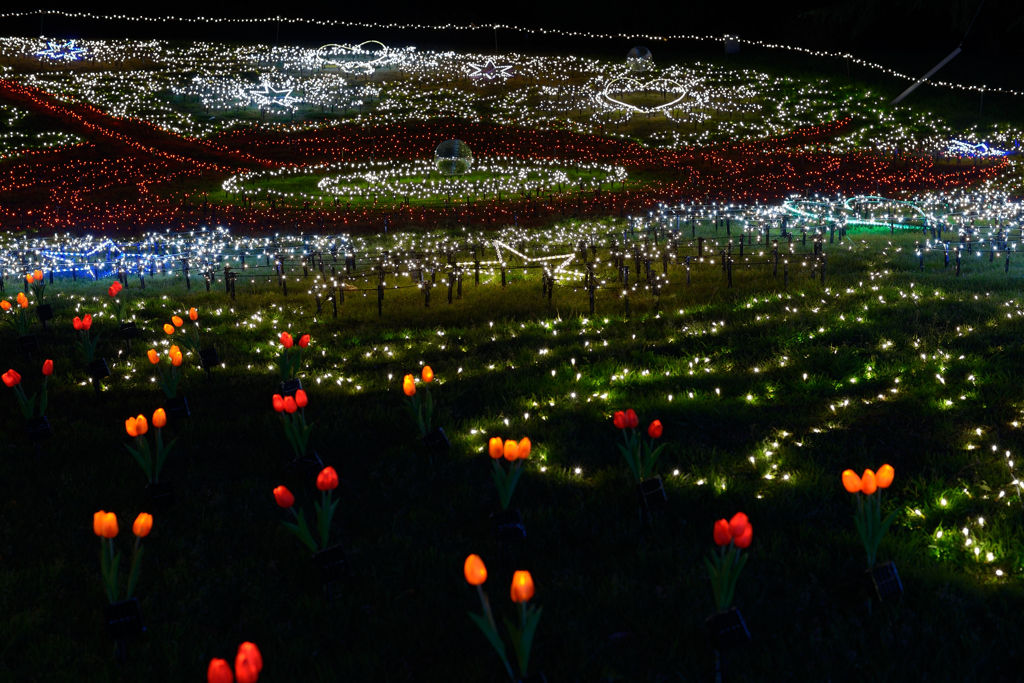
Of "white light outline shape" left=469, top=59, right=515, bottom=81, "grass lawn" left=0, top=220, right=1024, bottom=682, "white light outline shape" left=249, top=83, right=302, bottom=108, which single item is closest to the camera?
"grass lawn" left=0, top=220, right=1024, bottom=682

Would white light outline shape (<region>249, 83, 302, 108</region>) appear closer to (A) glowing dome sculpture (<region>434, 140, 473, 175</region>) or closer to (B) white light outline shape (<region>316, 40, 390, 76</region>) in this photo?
(B) white light outline shape (<region>316, 40, 390, 76</region>)

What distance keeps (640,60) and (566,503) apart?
31010mm

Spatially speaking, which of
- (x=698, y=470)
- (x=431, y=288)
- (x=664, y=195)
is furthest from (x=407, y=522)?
(x=664, y=195)

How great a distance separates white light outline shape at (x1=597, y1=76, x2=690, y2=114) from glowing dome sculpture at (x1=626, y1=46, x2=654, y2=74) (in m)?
0.72

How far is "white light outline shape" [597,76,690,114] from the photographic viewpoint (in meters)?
30.4

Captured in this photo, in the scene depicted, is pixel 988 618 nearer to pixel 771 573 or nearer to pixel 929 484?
pixel 771 573

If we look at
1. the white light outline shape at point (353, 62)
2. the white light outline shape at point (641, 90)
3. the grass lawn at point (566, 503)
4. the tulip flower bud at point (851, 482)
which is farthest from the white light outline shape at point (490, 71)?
the tulip flower bud at point (851, 482)

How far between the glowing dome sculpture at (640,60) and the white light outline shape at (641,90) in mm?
717

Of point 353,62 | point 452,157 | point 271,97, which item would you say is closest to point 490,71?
point 353,62

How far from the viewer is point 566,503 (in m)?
4.85

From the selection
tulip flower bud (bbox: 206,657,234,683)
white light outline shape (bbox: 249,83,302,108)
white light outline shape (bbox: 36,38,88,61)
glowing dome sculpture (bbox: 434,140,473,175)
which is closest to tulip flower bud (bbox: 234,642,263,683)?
tulip flower bud (bbox: 206,657,234,683)

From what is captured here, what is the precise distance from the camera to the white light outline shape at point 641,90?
3044cm

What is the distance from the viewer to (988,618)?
362 cm

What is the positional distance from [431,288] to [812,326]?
5.65 meters
